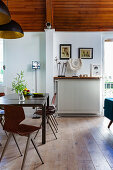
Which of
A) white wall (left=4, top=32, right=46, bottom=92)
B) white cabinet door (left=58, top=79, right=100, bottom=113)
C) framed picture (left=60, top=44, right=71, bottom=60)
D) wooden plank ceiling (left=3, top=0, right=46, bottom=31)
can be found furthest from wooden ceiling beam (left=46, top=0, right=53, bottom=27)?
white cabinet door (left=58, top=79, right=100, bottom=113)

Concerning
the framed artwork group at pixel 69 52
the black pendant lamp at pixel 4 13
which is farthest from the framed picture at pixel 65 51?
the black pendant lamp at pixel 4 13

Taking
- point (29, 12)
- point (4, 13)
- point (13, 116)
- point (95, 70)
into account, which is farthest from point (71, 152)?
point (29, 12)

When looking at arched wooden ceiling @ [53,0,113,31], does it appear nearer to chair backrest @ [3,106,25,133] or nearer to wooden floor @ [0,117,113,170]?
wooden floor @ [0,117,113,170]

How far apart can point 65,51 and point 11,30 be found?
304 cm

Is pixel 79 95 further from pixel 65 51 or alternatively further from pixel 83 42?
pixel 83 42

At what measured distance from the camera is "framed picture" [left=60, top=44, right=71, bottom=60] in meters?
5.86

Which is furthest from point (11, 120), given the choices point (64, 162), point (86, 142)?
→ point (86, 142)

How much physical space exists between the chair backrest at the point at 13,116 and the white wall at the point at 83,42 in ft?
12.5

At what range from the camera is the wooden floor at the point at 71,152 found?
7.69 ft

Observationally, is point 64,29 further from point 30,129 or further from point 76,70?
point 30,129

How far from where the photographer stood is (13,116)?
215cm

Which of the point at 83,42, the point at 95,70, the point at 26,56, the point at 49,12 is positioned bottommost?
the point at 95,70

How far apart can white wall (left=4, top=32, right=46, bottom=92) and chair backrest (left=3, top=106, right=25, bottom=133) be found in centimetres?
361

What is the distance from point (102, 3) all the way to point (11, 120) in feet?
15.0
